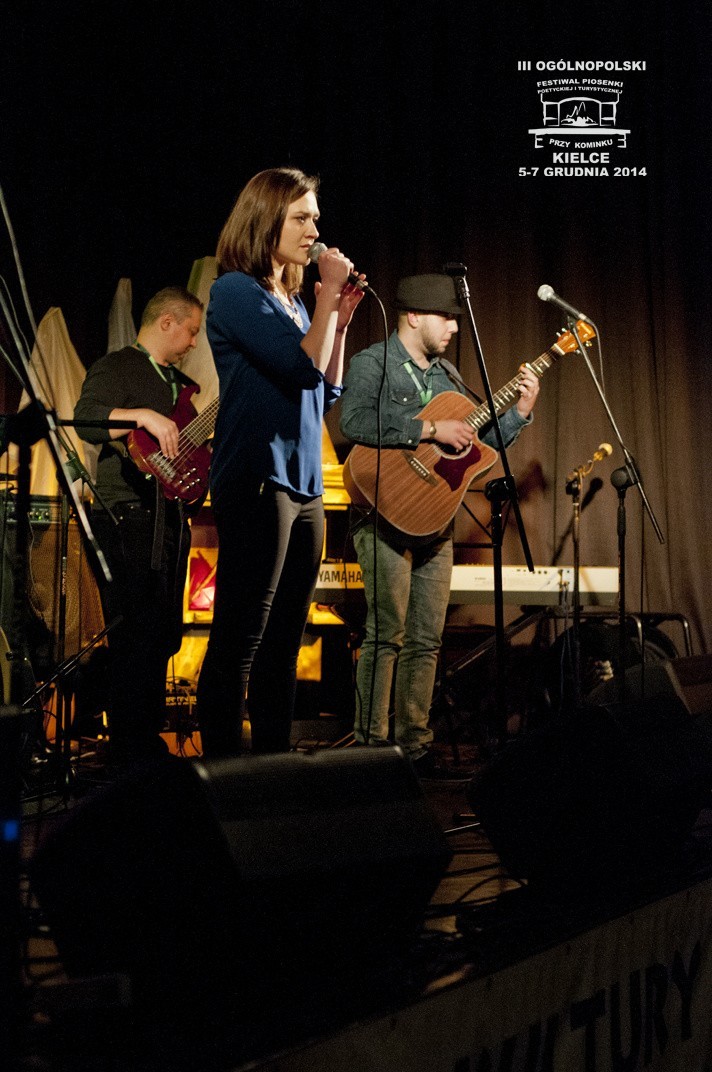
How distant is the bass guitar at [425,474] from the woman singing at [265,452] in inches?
56.5

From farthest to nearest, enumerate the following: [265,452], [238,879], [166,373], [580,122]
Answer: [580,122]
[166,373]
[265,452]
[238,879]

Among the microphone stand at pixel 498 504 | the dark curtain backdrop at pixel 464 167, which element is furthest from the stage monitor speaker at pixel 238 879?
the dark curtain backdrop at pixel 464 167

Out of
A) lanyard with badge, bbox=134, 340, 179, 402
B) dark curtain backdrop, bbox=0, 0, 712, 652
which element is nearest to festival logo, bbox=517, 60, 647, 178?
dark curtain backdrop, bbox=0, 0, 712, 652

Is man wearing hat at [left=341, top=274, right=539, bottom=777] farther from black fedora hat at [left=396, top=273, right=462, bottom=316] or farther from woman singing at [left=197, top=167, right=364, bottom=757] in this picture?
woman singing at [left=197, top=167, right=364, bottom=757]

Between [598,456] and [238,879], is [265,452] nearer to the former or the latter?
[238,879]

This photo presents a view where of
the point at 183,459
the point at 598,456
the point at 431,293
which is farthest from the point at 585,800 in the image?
the point at 598,456

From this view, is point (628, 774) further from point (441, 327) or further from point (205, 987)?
point (441, 327)

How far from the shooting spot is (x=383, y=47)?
5.43 m

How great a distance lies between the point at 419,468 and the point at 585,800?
7.02 ft

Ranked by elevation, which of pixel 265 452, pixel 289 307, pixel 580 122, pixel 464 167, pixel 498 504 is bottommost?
pixel 498 504

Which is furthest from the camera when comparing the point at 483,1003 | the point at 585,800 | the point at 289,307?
the point at 289,307

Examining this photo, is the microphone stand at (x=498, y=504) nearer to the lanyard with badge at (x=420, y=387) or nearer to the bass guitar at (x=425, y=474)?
the bass guitar at (x=425, y=474)

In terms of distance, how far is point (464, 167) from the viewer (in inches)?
213

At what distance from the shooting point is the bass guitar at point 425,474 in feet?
12.5
